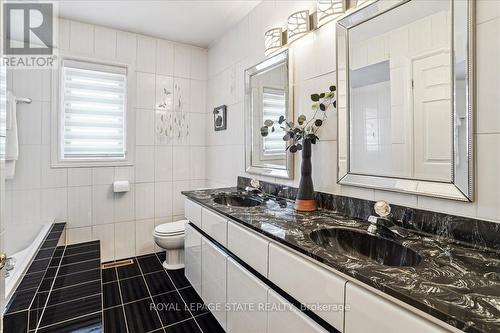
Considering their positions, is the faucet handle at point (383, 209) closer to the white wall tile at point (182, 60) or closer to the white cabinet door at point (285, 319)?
the white cabinet door at point (285, 319)

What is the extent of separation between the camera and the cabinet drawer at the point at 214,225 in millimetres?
1683

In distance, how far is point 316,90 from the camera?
5.74 ft

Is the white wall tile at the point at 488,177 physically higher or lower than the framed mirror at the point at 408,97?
lower

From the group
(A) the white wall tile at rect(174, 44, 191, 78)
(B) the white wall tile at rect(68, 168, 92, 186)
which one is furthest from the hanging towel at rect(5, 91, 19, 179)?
(A) the white wall tile at rect(174, 44, 191, 78)

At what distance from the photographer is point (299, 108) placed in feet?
6.25

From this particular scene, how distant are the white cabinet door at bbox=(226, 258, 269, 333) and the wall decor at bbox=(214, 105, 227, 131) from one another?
170 cm

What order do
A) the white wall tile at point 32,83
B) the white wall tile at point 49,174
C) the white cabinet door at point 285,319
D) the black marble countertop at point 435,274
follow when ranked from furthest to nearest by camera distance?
1. the white wall tile at point 49,174
2. the white wall tile at point 32,83
3. the white cabinet door at point 285,319
4. the black marble countertop at point 435,274

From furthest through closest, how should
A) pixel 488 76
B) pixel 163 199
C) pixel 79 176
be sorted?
pixel 163 199 < pixel 79 176 < pixel 488 76

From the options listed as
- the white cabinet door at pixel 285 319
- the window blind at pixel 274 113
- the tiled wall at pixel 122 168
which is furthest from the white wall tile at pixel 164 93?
the white cabinet door at pixel 285 319

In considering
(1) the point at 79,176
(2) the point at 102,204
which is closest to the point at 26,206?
(1) the point at 79,176

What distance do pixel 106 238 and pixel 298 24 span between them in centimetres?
281

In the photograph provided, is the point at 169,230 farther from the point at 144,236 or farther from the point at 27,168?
the point at 27,168

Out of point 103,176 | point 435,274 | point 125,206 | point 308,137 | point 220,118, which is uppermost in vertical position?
point 220,118

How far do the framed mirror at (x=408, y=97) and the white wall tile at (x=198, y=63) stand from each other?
2.13 metres
